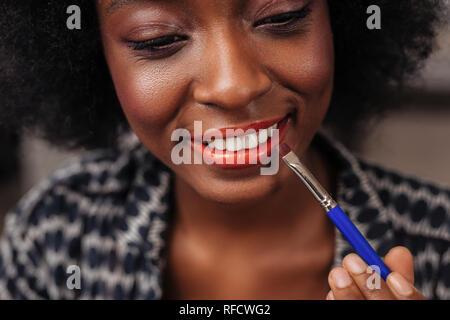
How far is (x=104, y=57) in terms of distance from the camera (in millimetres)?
837

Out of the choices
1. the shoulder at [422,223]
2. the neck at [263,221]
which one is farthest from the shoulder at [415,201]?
the neck at [263,221]

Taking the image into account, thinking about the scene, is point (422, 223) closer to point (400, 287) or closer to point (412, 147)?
point (400, 287)

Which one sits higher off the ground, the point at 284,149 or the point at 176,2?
the point at 176,2

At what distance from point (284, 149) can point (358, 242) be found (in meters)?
0.16

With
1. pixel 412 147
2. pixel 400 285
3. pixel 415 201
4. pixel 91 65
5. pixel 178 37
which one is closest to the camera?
pixel 400 285

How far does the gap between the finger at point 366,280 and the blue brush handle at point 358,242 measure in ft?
0.04

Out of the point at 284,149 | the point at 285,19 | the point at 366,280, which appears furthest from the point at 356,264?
the point at 285,19

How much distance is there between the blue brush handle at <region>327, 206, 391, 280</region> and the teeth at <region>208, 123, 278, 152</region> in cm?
14

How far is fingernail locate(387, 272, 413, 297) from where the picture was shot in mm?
562

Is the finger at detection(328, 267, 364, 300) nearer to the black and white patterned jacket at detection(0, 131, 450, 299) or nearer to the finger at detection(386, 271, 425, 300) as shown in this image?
the finger at detection(386, 271, 425, 300)

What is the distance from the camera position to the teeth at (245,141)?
703mm

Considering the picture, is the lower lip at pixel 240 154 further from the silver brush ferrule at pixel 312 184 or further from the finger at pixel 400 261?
the finger at pixel 400 261

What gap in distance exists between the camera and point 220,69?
65 cm

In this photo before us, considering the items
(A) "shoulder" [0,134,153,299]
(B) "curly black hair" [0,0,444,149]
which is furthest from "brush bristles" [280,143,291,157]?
(A) "shoulder" [0,134,153,299]
